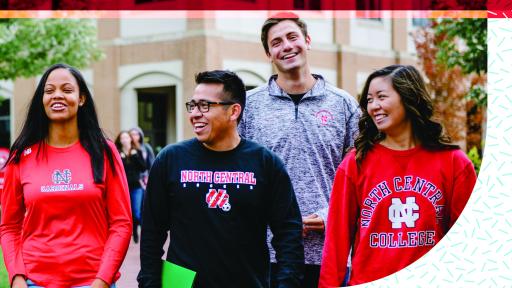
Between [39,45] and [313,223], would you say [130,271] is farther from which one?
→ [39,45]

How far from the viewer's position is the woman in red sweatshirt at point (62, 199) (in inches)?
116

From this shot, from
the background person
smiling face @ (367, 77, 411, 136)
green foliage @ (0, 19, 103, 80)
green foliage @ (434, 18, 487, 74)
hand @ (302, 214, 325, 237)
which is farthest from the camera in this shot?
green foliage @ (0, 19, 103, 80)

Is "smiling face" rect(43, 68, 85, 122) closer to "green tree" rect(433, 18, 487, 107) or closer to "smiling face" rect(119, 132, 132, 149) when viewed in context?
"green tree" rect(433, 18, 487, 107)

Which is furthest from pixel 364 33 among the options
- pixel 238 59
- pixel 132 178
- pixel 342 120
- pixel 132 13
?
pixel 342 120

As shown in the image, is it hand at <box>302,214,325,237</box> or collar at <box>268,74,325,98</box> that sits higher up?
collar at <box>268,74,325,98</box>

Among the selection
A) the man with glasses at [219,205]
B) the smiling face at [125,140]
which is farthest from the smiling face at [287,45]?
the smiling face at [125,140]

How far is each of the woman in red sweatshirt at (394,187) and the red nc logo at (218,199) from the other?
1.32ft

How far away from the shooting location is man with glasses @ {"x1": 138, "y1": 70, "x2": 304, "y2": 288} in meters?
2.77

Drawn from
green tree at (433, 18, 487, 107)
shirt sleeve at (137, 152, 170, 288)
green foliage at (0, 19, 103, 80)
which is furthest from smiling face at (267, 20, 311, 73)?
green foliage at (0, 19, 103, 80)

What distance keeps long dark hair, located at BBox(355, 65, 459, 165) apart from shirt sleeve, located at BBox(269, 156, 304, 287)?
30cm

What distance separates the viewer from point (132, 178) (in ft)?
34.4

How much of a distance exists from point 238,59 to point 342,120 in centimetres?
1518

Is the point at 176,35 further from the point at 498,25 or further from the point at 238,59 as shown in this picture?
the point at 498,25

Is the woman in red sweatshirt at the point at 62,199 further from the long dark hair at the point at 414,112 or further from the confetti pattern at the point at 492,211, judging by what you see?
the confetti pattern at the point at 492,211
